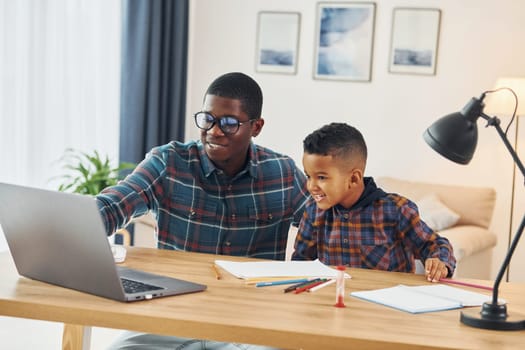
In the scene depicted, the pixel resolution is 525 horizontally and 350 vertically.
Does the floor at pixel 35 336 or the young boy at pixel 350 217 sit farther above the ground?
the young boy at pixel 350 217

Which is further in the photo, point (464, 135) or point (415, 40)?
point (415, 40)

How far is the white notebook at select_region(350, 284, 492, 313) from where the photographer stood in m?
1.75

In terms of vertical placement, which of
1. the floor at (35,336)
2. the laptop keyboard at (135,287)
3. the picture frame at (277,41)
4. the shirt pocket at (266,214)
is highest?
the picture frame at (277,41)

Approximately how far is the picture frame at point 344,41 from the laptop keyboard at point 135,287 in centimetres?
417

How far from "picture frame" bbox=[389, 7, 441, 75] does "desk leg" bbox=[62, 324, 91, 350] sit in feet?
13.1

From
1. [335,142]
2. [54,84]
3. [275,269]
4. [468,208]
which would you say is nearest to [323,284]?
[275,269]

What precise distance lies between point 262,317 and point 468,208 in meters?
3.84

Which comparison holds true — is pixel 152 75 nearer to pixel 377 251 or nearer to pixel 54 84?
pixel 54 84

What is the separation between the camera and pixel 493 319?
1628 millimetres

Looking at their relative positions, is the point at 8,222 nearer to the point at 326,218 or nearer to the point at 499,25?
the point at 326,218

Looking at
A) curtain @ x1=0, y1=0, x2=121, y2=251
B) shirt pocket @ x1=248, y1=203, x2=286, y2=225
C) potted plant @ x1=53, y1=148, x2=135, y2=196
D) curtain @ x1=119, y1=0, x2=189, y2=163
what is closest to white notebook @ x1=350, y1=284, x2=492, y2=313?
shirt pocket @ x1=248, y1=203, x2=286, y2=225

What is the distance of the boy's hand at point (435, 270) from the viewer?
6.70ft

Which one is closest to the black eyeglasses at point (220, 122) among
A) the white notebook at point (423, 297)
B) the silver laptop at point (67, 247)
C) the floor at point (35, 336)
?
the silver laptop at point (67, 247)

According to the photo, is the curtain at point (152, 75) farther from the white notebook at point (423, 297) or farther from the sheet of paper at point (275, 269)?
the white notebook at point (423, 297)
